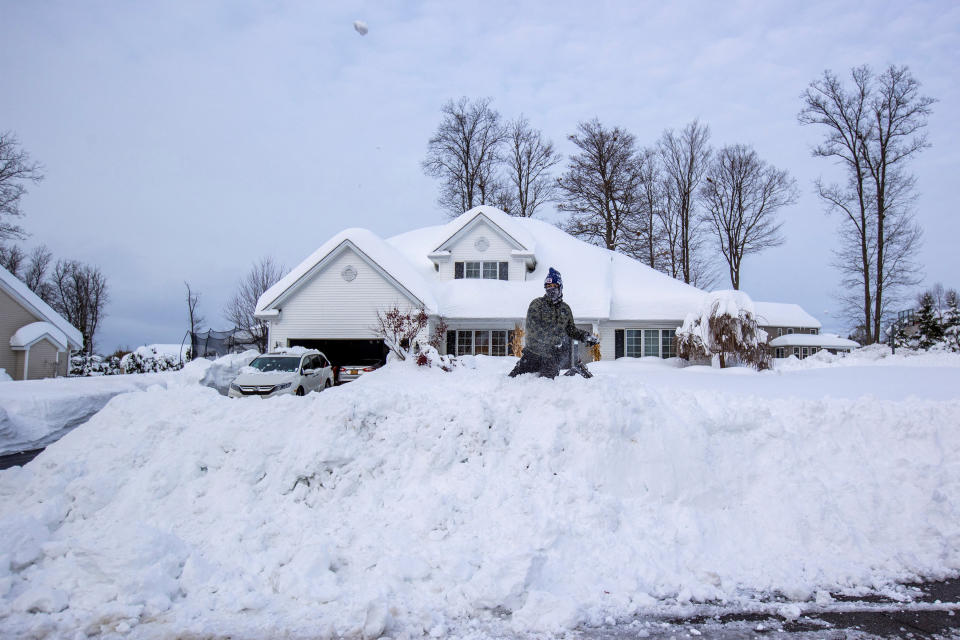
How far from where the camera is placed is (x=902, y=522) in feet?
18.7

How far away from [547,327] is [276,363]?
968cm

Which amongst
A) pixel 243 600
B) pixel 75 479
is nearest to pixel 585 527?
pixel 243 600

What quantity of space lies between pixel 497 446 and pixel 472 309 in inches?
564

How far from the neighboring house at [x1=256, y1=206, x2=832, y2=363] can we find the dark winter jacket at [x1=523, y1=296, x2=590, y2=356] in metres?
11.5

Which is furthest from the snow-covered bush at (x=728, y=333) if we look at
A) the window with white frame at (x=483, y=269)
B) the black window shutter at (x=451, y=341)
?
the black window shutter at (x=451, y=341)

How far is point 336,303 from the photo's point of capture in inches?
779

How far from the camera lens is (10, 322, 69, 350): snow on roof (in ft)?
68.1

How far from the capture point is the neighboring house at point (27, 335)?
67.9 feet

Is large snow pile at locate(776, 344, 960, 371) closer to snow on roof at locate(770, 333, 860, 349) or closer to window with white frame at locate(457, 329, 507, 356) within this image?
snow on roof at locate(770, 333, 860, 349)

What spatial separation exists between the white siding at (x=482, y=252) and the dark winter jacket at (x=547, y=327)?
50.4ft

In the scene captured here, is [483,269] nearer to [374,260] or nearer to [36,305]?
[374,260]

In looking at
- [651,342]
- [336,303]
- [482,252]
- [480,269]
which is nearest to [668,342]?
[651,342]

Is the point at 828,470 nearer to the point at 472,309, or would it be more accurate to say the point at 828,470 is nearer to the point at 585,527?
the point at 585,527

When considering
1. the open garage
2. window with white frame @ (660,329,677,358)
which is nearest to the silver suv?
the open garage
